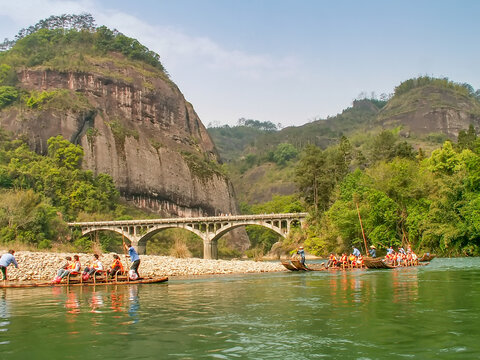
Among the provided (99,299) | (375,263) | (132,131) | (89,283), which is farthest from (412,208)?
(132,131)

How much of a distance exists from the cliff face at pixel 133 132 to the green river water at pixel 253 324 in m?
84.6

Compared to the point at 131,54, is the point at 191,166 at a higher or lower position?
lower

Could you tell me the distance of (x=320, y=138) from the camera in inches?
7407

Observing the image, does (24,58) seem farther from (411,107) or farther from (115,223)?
(411,107)

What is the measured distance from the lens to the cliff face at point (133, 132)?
103500 mm

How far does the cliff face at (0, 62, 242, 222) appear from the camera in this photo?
103500 mm

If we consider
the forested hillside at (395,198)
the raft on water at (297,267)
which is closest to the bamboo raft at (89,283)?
the raft on water at (297,267)

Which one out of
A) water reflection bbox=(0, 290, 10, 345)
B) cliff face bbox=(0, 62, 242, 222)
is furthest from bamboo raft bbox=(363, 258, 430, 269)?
cliff face bbox=(0, 62, 242, 222)

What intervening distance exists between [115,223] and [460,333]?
7588 cm

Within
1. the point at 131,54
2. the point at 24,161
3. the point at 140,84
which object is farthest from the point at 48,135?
the point at 131,54

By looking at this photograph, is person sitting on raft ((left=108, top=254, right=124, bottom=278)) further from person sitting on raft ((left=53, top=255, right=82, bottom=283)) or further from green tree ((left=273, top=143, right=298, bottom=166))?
green tree ((left=273, top=143, right=298, bottom=166))

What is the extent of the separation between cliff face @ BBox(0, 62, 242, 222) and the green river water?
84594 millimetres

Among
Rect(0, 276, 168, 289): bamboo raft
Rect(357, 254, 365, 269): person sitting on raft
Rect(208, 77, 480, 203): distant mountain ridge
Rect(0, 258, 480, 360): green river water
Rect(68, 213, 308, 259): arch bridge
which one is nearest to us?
Rect(0, 258, 480, 360): green river water

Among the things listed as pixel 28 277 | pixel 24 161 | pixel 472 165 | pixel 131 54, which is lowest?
pixel 28 277
